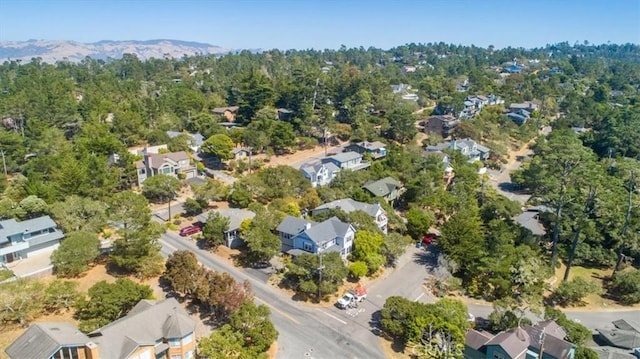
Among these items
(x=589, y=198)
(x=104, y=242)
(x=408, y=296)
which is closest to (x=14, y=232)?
(x=104, y=242)

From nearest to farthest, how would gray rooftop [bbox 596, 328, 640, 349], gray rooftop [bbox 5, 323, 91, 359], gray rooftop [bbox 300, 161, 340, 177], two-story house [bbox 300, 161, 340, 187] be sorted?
gray rooftop [bbox 5, 323, 91, 359]
gray rooftop [bbox 596, 328, 640, 349]
two-story house [bbox 300, 161, 340, 187]
gray rooftop [bbox 300, 161, 340, 177]

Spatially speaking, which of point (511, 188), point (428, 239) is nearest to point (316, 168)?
point (428, 239)

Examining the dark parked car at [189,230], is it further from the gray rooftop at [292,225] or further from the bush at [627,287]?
the bush at [627,287]

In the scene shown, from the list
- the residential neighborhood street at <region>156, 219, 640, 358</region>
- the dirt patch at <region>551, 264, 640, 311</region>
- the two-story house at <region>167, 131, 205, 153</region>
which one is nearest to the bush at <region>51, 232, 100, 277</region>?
the residential neighborhood street at <region>156, 219, 640, 358</region>

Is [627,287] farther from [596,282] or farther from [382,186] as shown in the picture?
[382,186]

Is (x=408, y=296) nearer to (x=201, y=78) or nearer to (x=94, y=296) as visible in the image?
(x=94, y=296)

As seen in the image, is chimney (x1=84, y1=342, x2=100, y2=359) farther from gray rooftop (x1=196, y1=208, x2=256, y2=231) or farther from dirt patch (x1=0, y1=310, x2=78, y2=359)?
gray rooftop (x1=196, y1=208, x2=256, y2=231)

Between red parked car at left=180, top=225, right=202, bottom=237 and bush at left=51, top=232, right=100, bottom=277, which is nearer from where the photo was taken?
bush at left=51, top=232, right=100, bottom=277
